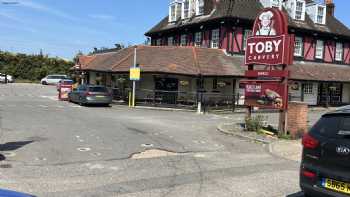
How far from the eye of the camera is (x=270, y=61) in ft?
54.0

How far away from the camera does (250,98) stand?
1753cm

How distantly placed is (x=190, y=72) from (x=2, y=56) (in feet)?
134

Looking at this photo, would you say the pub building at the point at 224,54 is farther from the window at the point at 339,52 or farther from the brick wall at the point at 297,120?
the brick wall at the point at 297,120

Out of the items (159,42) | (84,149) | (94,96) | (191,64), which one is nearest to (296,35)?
(191,64)

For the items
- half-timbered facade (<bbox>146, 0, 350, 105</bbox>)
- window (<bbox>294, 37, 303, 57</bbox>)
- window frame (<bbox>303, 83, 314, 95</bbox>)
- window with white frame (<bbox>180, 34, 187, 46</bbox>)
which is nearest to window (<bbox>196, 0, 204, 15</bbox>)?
half-timbered facade (<bbox>146, 0, 350, 105</bbox>)

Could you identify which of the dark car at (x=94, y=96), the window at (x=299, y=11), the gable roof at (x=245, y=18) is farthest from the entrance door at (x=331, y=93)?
the dark car at (x=94, y=96)

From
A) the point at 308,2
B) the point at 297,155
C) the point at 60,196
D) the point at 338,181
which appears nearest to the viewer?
the point at 338,181

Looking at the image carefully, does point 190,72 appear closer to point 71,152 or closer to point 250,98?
point 250,98

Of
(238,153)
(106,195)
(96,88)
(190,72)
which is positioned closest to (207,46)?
(190,72)

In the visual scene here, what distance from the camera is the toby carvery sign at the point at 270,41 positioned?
16016mm

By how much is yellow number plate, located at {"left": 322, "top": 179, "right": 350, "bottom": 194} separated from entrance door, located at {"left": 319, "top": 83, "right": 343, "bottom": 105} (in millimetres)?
31739

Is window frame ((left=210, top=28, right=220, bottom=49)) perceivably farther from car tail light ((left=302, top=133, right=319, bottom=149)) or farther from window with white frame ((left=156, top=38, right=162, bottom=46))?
car tail light ((left=302, top=133, right=319, bottom=149))

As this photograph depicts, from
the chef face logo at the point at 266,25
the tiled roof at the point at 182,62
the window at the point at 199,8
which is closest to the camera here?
the chef face logo at the point at 266,25

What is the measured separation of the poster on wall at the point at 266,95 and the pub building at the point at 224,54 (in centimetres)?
1156
